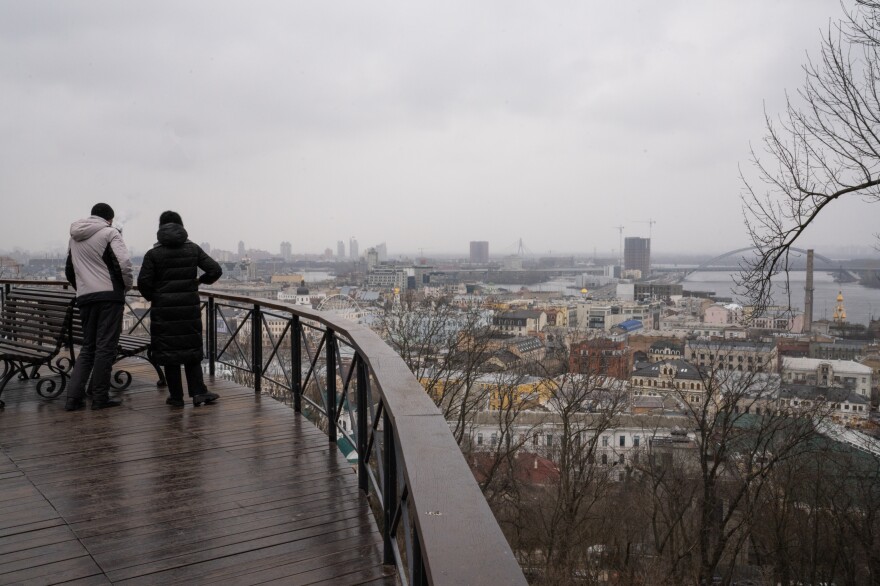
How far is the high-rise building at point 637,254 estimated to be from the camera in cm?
6600

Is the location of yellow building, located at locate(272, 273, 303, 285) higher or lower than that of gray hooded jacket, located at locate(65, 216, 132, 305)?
lower

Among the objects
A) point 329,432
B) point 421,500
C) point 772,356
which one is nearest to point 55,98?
point 329,432

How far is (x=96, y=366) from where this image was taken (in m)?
5.34

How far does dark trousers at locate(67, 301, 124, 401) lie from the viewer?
17.5 feet

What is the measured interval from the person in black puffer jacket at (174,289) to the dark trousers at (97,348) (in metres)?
0.46

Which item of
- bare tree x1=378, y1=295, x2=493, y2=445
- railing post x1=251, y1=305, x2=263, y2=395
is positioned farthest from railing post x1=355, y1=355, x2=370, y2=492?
bare tree x1=378, y1=295, x2=493, y2=445

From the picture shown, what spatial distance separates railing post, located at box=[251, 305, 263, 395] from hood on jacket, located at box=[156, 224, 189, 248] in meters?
1.05

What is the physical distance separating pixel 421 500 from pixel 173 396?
180 inches

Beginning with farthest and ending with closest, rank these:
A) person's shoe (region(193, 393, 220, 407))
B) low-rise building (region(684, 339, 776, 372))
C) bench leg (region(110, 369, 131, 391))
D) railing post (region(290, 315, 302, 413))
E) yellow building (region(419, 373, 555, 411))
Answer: yellow building (region(419, 373, 555, 411))
low-rise building (region(684, 339, 776, 372))
bench leg (region(110, 369, 131, 391))
person's shoe (region(193, 393, 220, 407))
railing post (region(290, 315, 302, 413))

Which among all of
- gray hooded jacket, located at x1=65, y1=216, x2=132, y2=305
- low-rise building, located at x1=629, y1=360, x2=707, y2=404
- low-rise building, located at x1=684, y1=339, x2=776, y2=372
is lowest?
low-rise building, located at x1=629, y1=360, x2=707, y2=404

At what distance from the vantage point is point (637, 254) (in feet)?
219

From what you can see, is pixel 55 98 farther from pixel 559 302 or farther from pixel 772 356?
pixel 559 302

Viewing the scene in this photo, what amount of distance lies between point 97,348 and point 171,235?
1.18 m

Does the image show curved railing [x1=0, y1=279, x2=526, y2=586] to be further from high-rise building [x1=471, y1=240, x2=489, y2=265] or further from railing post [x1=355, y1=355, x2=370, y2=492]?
high-rise building [x1=471, y1=240, x2=489, y2=265]
